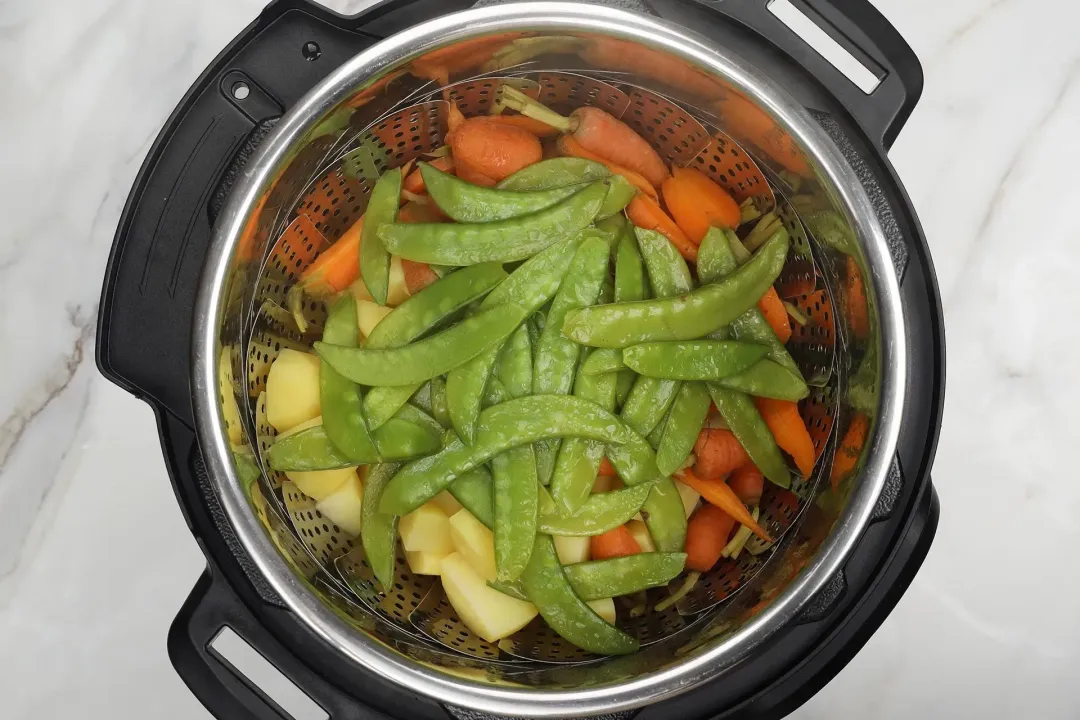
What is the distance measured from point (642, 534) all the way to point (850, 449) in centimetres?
39

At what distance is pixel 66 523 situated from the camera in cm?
162

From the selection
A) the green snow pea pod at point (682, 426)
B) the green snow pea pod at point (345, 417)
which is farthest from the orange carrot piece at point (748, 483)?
the green snow pea pod at point (345, 417)

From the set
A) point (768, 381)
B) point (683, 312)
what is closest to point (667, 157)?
point (683, 312)

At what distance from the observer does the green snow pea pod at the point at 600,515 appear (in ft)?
4.25

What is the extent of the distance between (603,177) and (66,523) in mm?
1374

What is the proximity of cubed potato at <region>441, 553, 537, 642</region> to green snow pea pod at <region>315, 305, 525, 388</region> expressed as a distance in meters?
0.35

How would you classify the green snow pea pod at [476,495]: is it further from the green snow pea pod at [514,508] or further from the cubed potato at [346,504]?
the cubed potato at [346,504]

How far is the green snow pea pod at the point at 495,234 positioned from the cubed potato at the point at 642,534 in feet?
1.74

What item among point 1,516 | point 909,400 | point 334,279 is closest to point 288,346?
point 334,279

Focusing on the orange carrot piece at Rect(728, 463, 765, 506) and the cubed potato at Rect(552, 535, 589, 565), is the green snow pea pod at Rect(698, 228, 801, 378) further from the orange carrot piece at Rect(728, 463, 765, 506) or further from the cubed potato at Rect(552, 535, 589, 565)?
the cubed potato at Rect(552, 535, 589, 565)

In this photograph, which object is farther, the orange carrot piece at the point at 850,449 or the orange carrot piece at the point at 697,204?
the orange carrot piece at the point at 697,204

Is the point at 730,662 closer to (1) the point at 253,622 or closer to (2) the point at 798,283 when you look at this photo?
(2) the point at 798,283

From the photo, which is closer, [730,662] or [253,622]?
[730,662]

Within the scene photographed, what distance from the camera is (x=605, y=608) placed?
1.34 metres
